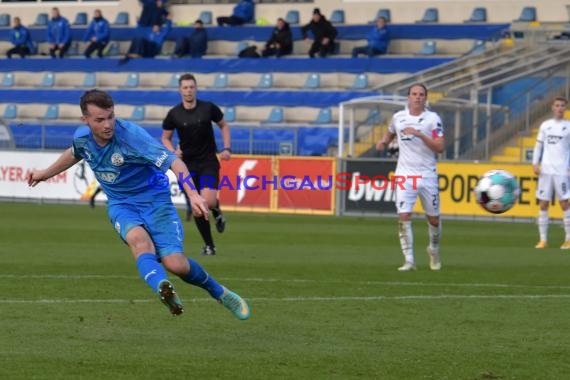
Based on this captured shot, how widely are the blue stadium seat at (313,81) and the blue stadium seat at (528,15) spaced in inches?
233

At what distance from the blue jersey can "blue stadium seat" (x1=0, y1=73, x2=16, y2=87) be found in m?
33.7

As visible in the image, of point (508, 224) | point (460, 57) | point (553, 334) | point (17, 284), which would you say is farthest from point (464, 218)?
point (553, 334)

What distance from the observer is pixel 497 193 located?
13.7 m

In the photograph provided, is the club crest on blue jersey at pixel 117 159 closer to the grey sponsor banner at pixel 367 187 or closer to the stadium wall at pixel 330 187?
the stadium wall at pixel 330 187

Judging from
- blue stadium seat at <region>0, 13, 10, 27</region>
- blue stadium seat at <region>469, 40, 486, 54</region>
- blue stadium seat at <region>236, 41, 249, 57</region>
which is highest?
blue stadium seat at <region>0, 13, 10, 27</region>

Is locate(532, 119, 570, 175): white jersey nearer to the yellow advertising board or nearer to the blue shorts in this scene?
the yellow advertising board

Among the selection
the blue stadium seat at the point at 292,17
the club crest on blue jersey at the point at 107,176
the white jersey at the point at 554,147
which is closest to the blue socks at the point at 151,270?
the club crest on blue jersey at the point at 107,176

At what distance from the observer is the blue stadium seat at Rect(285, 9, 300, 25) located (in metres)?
41.2

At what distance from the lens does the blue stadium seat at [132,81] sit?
133ft

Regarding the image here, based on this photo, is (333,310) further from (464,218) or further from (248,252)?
(464,218)

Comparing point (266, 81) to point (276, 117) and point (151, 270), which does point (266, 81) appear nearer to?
point (276, 117)

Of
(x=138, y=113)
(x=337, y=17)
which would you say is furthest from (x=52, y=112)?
(x=337, y=17)

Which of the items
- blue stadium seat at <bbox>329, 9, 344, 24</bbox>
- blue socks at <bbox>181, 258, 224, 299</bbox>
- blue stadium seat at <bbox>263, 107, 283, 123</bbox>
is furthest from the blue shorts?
blue stadium seat at <bbox>329, 9, 344, 24</bbox>

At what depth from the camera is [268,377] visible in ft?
25.8
